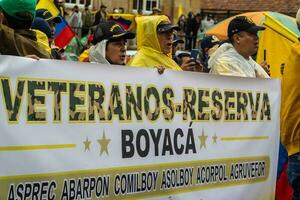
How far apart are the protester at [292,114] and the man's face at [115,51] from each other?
130 centimetres

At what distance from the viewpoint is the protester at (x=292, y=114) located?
5.26 m

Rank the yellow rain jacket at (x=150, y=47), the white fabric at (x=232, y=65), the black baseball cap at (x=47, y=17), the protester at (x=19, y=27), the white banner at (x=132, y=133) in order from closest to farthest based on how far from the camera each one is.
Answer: the white banner at (x=132, y=133), the protester at (x=19, y=27), the white fabric at (x=232, y=65), the yellow rain jacket at (x=150, y=47), the black baseball cap at (x=47, y=17)

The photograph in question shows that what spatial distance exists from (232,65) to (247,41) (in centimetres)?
33

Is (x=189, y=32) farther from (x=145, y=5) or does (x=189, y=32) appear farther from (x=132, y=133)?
(x=132, y=133)

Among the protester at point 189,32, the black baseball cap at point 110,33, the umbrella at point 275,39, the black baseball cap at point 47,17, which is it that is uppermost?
the black baseball cap at point 47,17

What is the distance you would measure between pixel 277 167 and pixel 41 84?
2.65 meters

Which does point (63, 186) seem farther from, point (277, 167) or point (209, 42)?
point (209, 42)

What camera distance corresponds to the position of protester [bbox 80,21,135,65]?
558 cm

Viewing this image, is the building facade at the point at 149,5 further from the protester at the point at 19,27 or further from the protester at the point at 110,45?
the protester at the point at 19,27

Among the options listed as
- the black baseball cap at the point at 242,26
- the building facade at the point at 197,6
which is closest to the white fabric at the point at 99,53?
the black baseball cap at the point at 242,26

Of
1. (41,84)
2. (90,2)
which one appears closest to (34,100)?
(41,84)

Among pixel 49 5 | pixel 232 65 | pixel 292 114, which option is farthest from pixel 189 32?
pixel 292 114

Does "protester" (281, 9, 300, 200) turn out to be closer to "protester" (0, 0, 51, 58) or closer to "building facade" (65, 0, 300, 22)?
"protester" (0, 0, 51, 58)

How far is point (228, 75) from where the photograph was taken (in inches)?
210
